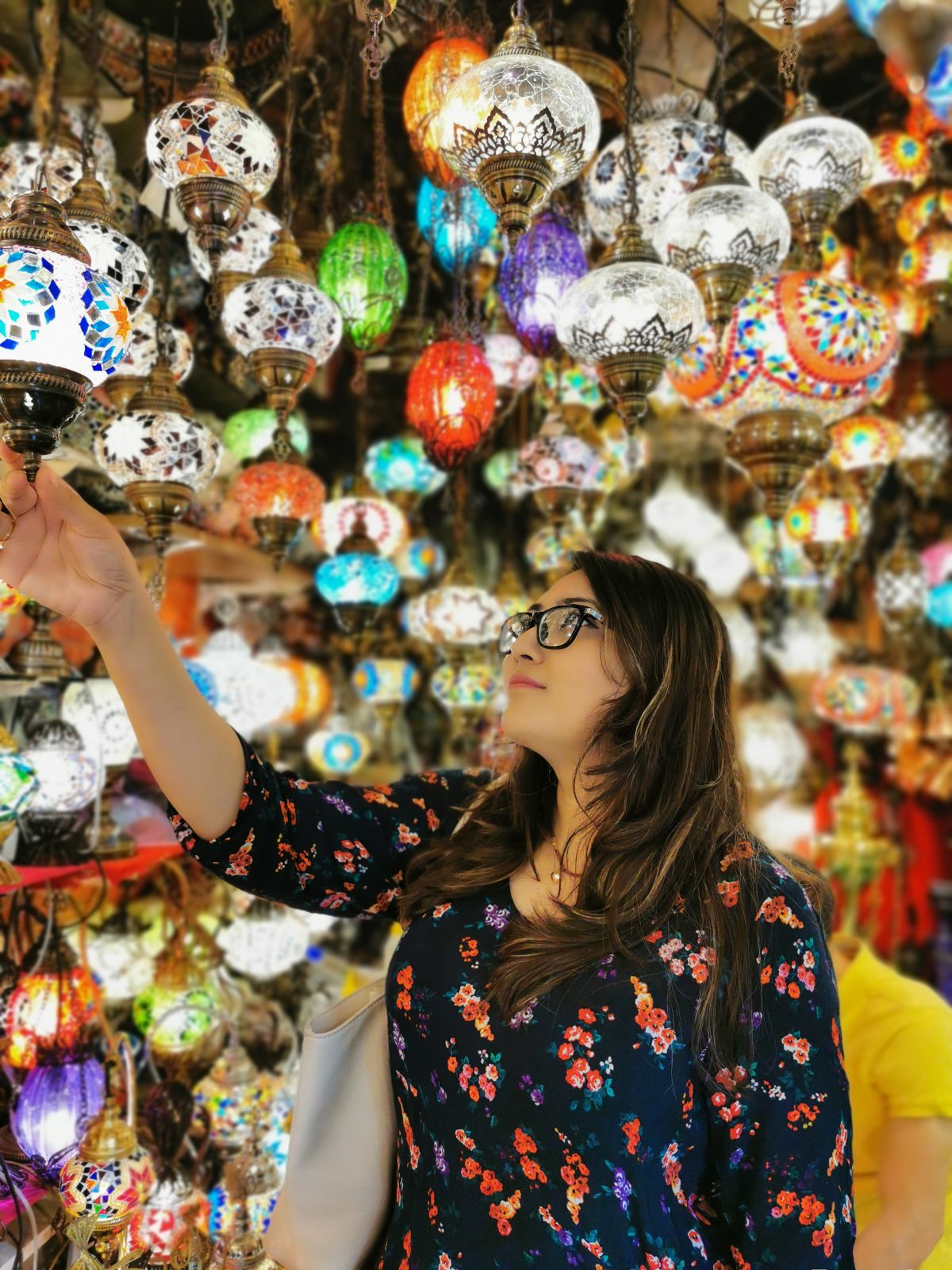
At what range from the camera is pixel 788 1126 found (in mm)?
1017

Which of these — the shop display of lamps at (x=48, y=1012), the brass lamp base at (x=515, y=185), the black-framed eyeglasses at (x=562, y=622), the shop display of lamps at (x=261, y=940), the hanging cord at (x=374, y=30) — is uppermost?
the hanging cord at (x=374, y=30)

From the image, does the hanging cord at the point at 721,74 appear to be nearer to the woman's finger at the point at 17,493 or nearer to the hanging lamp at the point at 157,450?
the hanging lamp at the point at 157,450

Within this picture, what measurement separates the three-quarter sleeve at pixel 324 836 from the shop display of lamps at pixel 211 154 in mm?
612

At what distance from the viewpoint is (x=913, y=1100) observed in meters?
1.50

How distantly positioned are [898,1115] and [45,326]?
4.90 feet

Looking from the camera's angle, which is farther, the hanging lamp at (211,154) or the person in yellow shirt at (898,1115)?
the person in yellow shirt at (898,1115)

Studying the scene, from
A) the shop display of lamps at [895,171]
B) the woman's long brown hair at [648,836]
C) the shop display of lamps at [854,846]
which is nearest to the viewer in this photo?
the woman's long brown hair at [648,836]

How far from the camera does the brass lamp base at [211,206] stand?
1213 millimetres

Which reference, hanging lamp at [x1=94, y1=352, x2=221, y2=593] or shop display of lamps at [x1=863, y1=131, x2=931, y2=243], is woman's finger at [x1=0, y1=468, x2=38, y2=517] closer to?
hanging lamp at [x1=94, y1=352, x2=221, y2=593]

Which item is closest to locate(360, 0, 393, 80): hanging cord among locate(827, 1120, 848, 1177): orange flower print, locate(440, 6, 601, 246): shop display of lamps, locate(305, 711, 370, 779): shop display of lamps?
locate(440, 6, 601, 246): shop display of lamps

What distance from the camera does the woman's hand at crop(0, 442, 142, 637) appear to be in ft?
3.23

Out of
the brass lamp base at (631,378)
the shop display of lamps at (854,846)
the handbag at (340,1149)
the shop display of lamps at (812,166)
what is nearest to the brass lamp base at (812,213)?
the shop display of lamps at (812,166)

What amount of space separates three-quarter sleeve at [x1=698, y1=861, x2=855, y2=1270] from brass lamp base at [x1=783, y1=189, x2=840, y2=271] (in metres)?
1.02

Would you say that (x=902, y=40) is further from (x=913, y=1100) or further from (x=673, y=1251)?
(x=913, y=1100)
